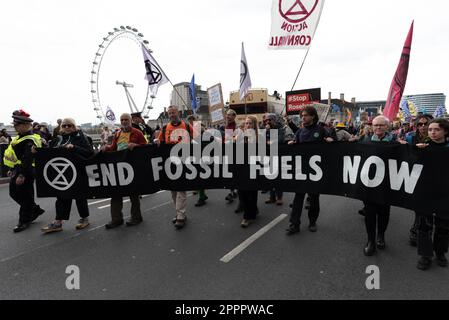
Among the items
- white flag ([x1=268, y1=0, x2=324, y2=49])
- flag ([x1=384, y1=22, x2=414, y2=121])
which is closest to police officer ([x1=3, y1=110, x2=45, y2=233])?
white flag ([x1=268, y1=0, x2=324, y2=49])

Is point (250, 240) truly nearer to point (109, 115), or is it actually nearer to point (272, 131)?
point (272, 131)

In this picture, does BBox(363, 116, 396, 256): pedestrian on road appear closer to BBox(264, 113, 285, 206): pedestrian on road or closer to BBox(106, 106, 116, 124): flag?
BBox(264, 113, 285, 206): pedestrian on road

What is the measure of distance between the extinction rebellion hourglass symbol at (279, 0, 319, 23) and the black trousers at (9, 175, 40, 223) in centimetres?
586

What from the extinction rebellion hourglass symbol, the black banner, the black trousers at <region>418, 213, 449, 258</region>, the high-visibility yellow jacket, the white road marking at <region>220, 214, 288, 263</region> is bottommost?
the white road marking at <region>220, 214, 288, 263</region>

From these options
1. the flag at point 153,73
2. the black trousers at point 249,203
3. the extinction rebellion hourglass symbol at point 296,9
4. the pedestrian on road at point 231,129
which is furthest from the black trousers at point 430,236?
the flag at point 153,73

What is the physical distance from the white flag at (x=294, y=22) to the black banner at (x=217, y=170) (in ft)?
9.29

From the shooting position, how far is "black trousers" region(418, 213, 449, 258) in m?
3.01

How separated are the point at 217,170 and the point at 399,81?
392cm

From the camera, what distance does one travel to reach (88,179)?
4.48 meters

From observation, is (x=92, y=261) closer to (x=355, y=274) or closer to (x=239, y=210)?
(x=239, y=210)

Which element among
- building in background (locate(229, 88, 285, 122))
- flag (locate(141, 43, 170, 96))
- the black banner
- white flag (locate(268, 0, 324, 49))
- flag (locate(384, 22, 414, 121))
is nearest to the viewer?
the black banner

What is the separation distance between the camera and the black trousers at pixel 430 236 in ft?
9.89
